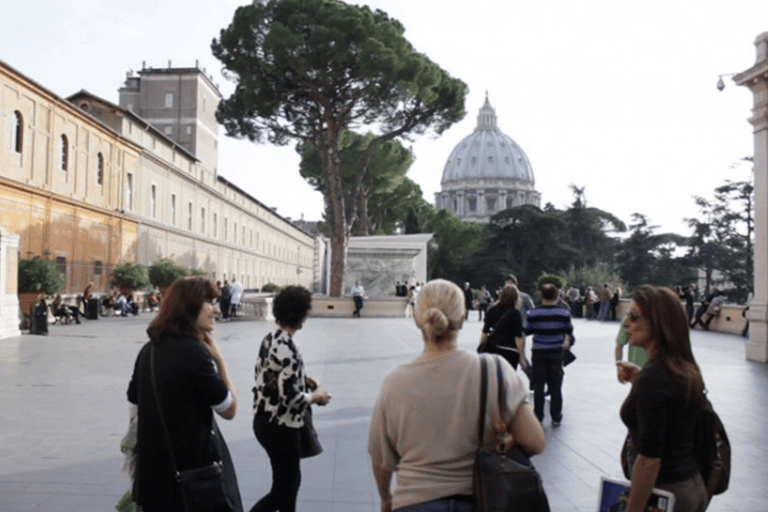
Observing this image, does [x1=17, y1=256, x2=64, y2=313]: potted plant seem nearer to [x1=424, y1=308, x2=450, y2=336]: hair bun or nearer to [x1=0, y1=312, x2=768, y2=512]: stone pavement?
[x1=0, y1=312, x2=768, y2=512]: stone pavement

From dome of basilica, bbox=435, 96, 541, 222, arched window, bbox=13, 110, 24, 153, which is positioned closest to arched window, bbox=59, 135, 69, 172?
arched window, bbox=13, 110, 24, 153

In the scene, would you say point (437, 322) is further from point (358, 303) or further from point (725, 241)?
point (725, 241)

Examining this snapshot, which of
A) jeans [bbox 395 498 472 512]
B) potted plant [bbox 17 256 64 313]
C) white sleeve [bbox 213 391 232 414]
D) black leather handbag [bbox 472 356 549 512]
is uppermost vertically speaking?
potted plant [bbox 17 256 64 313]

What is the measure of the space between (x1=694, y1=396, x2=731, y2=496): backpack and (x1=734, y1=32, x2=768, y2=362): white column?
1260 centimetres

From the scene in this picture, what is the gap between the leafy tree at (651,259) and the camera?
47.5m

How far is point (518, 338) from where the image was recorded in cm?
791

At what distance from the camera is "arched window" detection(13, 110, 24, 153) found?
79.5 ft

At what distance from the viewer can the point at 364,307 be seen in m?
29.7

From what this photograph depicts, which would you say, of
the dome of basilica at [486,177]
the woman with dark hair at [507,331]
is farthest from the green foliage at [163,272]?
the dome of basilica at [486,177]

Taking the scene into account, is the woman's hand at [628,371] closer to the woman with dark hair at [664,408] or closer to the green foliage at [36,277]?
the woman with dark hair at [664,408]

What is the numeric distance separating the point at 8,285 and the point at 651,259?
130 ft

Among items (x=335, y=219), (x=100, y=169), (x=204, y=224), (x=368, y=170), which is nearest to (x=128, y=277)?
(x=100, y=169)

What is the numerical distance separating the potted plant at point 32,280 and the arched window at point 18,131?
4.74 metres

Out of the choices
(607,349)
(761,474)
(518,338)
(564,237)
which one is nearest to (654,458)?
(761,474)
